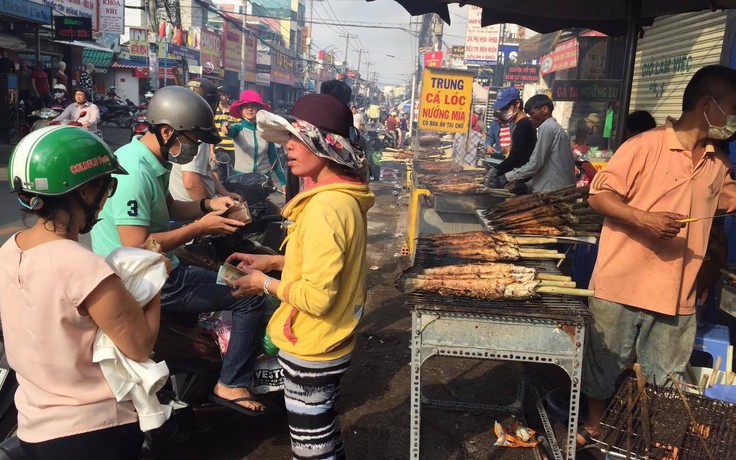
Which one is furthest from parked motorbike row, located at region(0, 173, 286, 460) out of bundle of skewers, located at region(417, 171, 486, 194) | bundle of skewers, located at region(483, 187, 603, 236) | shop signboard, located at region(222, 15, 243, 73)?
shop signboard, located at region(222, 15, 243, 73)

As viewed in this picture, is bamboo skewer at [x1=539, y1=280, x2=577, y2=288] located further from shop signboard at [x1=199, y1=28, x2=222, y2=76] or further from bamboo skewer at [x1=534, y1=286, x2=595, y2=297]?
shop signboard at [x1=199, y1=28, x2=222, y2=76]

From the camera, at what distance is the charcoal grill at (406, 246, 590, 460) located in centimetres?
271

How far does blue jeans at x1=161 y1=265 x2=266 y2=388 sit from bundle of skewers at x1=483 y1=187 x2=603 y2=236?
205 centimetres

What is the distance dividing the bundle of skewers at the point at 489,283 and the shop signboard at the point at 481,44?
30.7m

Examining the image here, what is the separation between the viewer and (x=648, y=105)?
1050cm

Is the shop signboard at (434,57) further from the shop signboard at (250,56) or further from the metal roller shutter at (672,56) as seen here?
the shop signboard at (250,56)

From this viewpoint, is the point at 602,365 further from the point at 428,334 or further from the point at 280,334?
the point at 280,334

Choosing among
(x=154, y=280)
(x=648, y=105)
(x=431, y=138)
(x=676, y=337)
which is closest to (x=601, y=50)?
(x=648, y=105)

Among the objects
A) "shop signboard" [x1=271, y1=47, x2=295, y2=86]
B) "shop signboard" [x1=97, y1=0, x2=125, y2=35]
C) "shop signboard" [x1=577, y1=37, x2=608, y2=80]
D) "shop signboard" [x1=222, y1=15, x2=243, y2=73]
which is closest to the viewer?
"shop signboard" [x1=577, y1=37, x2=608, y2=80]

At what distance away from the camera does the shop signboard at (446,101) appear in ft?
36.8

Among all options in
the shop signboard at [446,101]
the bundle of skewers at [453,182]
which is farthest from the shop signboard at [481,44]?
the bundle of skewers at [453,182]

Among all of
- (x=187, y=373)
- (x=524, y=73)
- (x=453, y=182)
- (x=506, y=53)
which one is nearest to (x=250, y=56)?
(x=506, y=53)

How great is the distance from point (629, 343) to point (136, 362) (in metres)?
2.89

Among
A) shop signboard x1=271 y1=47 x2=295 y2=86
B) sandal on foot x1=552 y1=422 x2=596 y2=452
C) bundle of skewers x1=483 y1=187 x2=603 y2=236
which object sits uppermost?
shop signboard x1=271 y1=47 x2=295 y2=86
